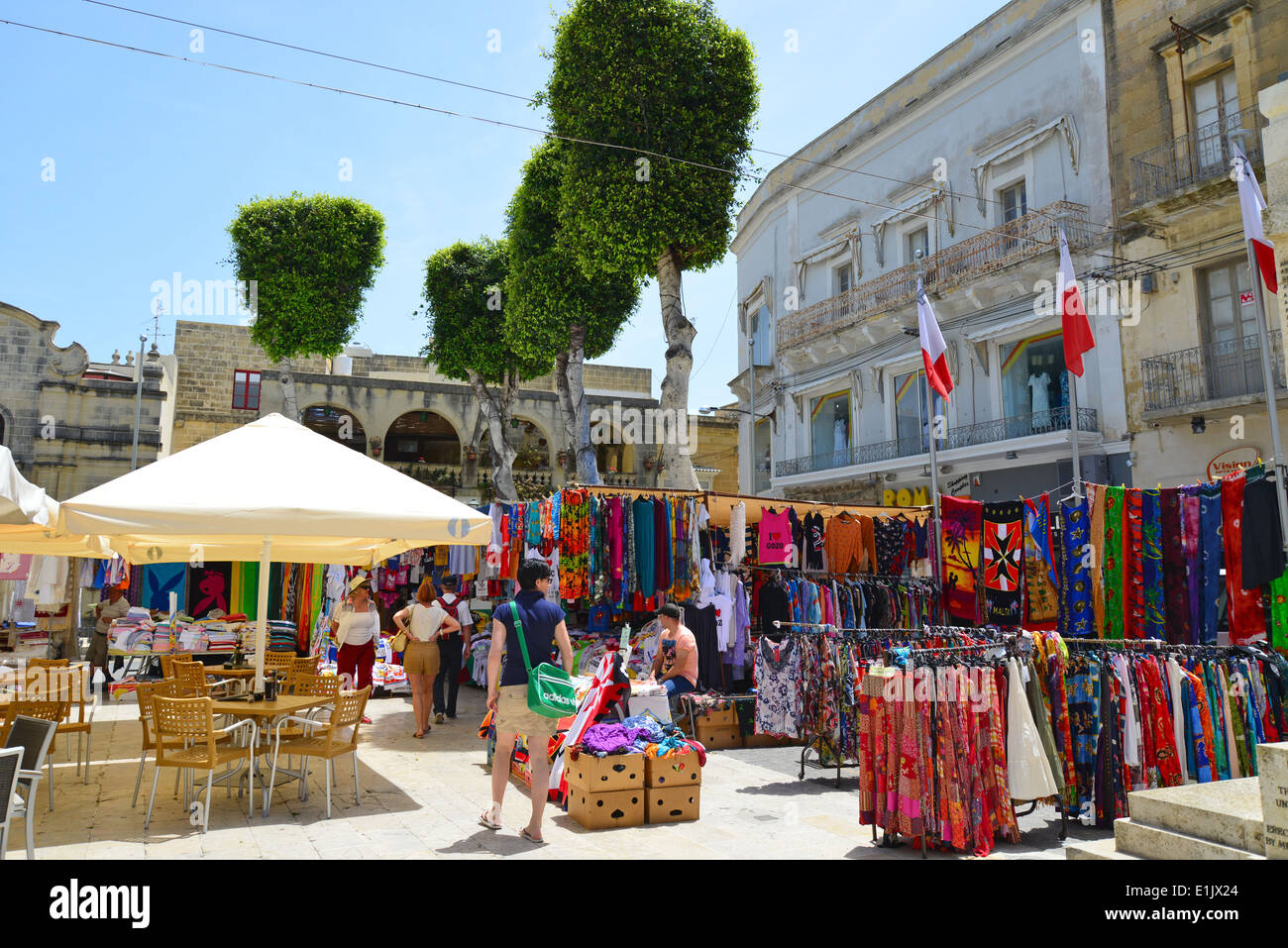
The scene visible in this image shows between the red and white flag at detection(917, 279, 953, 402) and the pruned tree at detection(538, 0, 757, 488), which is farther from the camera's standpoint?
the pruned tree at detection(538, 0, 757, 488)

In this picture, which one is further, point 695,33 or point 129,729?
point 695,33

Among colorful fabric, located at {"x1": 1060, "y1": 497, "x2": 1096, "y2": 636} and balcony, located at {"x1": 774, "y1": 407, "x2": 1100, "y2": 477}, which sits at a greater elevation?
balcony, located at {"x1": 774, "y1": 407, "x2": 1100, "y2": 477}

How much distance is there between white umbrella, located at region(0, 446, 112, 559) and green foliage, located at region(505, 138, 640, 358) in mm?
10894

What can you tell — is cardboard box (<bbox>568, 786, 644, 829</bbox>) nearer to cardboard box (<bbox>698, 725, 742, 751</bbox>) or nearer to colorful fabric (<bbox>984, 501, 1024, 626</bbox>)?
cardboard box (<bbox>698, 725, 742, 751</bbox>)

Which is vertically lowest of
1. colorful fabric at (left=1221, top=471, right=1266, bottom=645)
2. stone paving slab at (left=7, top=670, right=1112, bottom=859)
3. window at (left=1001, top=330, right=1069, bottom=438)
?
stone paving slab at (left=7, top=670, right=1112, bottom=859)

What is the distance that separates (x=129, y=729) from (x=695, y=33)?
1365 cm

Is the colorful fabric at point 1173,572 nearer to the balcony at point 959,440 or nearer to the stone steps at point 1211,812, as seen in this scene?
the stone steps at point 1211,812

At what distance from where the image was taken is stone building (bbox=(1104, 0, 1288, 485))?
42.0 feet

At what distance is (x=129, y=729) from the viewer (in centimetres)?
970

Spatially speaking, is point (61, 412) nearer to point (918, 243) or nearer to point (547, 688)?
point (918, 243)

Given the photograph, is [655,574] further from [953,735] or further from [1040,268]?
[1040,268]

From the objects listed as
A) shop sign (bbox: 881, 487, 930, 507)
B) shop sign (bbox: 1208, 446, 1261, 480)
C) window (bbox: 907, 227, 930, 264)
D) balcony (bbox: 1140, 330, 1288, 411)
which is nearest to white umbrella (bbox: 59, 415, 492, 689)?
shop sign (bbox: 1208, 446, 1261, 480)
